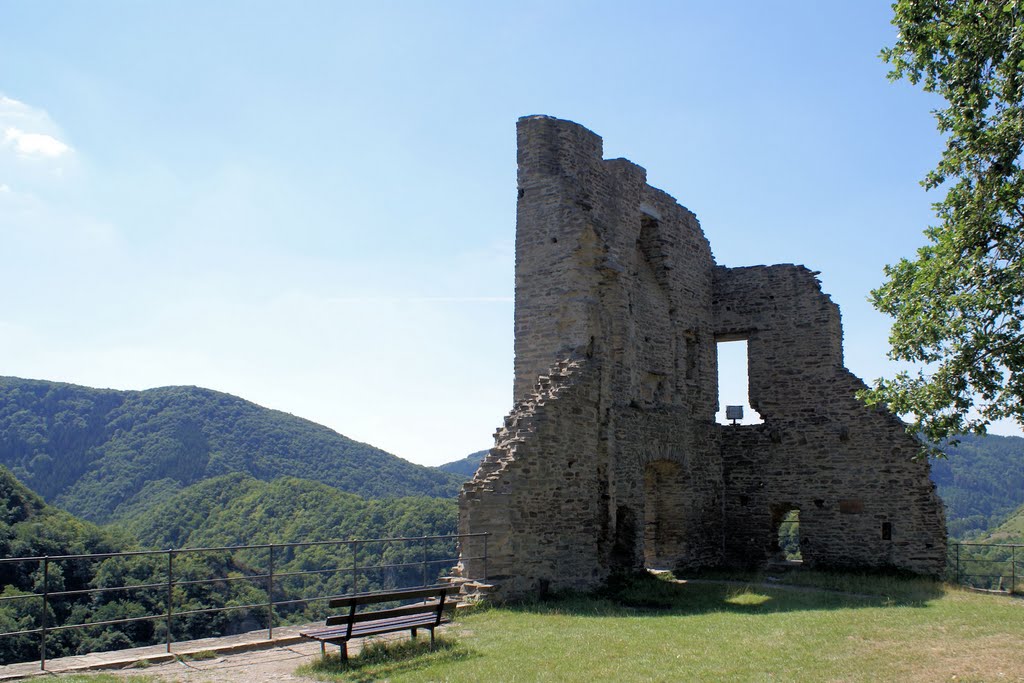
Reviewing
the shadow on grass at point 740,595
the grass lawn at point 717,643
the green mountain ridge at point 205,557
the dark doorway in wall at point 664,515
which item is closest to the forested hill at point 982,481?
the green mountain ridge at point 205,557

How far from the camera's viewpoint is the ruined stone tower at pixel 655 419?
45.4ft

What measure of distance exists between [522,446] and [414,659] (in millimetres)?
5126

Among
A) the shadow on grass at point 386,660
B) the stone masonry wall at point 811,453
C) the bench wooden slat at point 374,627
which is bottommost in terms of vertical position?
the shadow on grass at point 386,660

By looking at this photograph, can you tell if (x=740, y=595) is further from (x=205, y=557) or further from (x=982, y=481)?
(x=982, y=481)

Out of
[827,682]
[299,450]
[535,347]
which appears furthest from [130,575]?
[299,450]

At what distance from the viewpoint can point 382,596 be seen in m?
8.71

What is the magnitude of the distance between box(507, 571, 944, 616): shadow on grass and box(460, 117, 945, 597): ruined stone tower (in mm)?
615

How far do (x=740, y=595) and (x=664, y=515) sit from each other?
462 cm

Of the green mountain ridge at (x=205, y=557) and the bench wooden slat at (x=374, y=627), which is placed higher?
the bench wooden slat at (x=374, y=627)

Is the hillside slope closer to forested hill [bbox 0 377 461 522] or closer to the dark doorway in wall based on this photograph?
forested hill [bbox 0 377 461 522]

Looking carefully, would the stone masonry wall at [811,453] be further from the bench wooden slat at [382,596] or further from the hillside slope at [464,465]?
the hillside slope at [464,465]

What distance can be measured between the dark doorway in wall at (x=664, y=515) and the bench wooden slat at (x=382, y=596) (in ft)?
33.0

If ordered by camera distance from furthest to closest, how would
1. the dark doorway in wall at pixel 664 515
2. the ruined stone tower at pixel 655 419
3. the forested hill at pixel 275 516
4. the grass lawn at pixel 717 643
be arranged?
the forested hill at pixel 275 516 → the dark doorway in wall at pixel 664 515 → the ruined stone tower at pixel 655 419 → the grass lawn at pixel 717 643

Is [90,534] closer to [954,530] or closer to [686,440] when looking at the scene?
[686,440]
